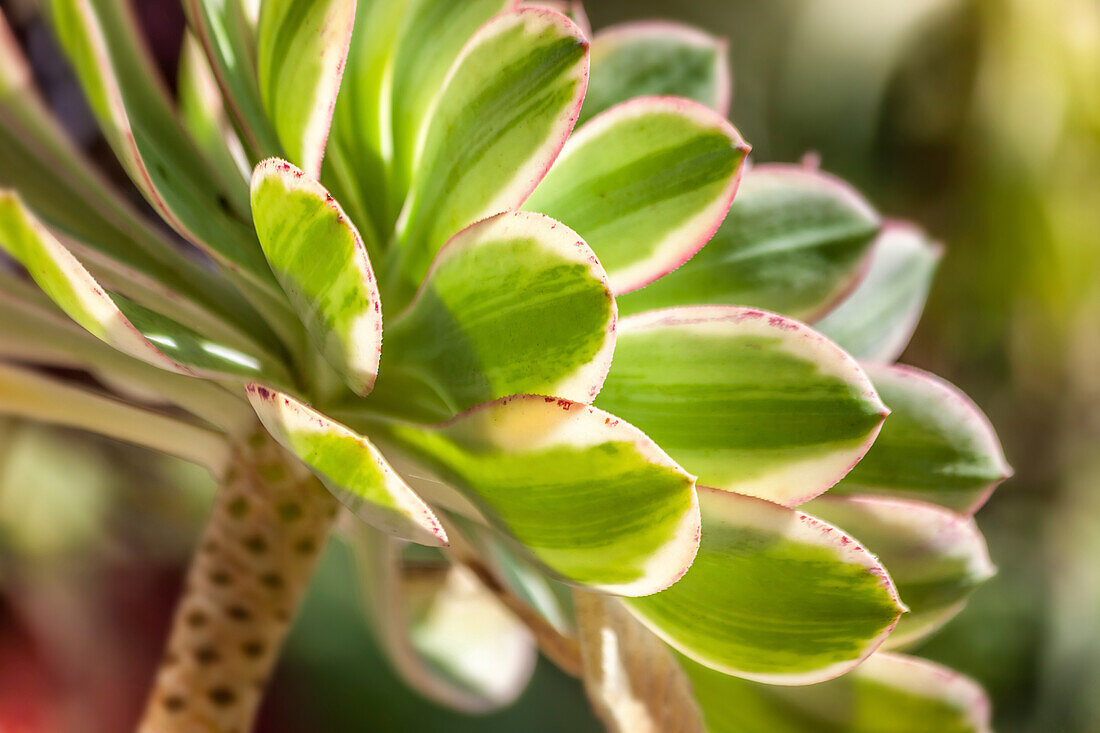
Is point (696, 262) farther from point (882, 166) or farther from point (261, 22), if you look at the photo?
point (882, 166)

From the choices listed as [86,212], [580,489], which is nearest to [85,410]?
[86,212]

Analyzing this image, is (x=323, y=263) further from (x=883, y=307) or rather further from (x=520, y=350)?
(x=883, y=307)

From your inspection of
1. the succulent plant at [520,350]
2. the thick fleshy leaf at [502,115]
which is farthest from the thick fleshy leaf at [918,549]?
the thick fleshy leaf at [502,115]

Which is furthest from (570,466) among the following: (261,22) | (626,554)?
(261,22)

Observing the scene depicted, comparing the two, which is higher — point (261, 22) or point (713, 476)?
point (261, 22)

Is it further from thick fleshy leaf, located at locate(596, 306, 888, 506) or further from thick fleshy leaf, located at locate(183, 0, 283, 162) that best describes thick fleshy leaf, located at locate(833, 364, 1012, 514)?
thick fleshy leaf, located at locate(183, 0, 283, 162)

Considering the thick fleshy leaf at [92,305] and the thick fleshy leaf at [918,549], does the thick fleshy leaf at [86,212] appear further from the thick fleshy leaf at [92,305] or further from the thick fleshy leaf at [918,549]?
the thick fleshy leaf at [918,549]

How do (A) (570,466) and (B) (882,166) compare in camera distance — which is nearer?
(A) (570,466)
